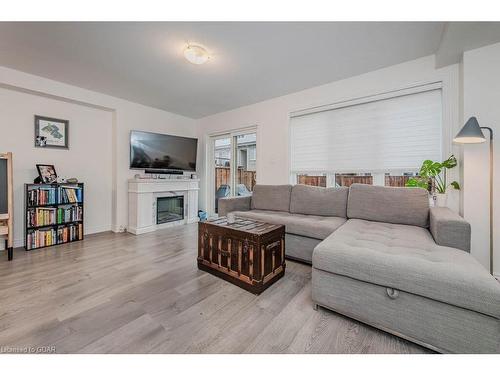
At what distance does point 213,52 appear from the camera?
2367 millimetres

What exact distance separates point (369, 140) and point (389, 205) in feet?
3.55

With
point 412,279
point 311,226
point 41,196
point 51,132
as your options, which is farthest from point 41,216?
point 412,279

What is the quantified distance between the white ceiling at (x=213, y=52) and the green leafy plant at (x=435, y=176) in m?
1.27

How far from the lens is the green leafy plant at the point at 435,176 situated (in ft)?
7.42

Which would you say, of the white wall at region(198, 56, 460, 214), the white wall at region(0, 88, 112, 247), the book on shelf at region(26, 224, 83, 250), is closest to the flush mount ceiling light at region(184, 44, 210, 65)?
the white wall at region(198, 56, 460, 214)

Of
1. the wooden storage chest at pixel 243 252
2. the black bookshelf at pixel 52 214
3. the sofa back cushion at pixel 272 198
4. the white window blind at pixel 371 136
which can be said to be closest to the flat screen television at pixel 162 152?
the black bookshelf at pixel 52 214

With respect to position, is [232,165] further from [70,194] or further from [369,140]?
[70,194]

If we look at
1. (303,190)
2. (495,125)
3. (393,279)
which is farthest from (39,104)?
(495,125)

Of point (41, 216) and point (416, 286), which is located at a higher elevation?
point (41, 216)

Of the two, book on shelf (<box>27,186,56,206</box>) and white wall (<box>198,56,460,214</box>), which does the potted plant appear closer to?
white wall (<box>198,56,460,214</box>)

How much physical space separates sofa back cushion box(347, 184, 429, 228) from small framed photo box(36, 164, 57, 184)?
13.7ft

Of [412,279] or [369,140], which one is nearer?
[412,279]
